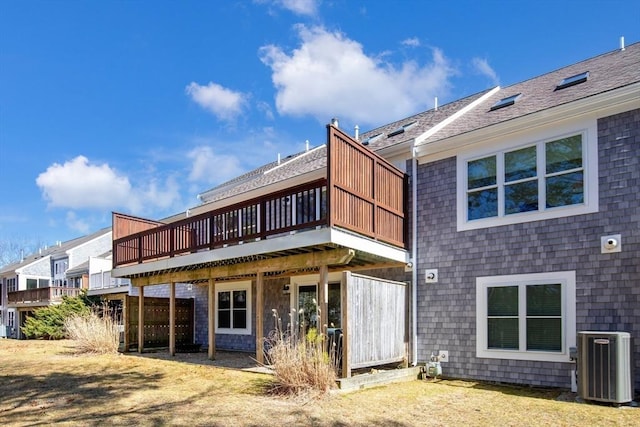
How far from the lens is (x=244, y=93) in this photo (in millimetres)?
21031

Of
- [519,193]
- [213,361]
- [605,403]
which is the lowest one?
[213,361]

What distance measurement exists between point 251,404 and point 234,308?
940 cm

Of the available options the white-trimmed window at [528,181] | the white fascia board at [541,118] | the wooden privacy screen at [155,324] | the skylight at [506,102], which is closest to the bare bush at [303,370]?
the white-trimmed window at [528,181]

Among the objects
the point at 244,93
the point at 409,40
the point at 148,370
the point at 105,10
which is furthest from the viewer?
the point at 244,93

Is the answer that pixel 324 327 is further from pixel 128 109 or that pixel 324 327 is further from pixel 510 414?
pixel 128 109

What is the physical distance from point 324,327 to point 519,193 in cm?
440

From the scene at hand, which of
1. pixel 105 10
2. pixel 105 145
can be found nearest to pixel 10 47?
pixel 105 10

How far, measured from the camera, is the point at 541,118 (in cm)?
859

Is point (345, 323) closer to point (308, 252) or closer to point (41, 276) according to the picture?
point (308, 252)

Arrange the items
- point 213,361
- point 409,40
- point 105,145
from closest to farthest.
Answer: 1. point 213,361
2. point 409,40
3. point 105,145

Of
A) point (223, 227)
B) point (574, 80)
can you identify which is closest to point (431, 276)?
point (574, 80)

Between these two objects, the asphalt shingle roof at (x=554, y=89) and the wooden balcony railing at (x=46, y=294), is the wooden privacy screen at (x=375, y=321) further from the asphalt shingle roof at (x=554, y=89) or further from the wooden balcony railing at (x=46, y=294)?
the wooden balcony railing at (x=46, y=294)

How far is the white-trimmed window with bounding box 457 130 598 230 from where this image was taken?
8250 millimetres

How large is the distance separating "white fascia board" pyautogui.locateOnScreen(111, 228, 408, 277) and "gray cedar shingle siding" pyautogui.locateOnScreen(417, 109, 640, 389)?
1.10 m
